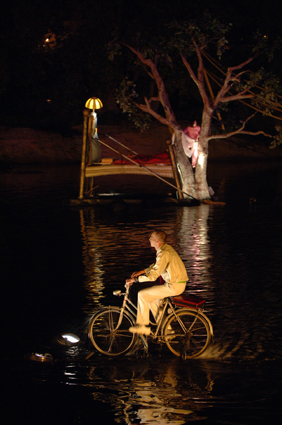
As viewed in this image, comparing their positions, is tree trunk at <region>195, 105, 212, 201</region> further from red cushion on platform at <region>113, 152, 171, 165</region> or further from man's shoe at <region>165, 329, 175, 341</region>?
man's shoe at <region>165, 329, 175, 341</region>

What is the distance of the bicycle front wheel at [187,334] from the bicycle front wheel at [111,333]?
1.60 feet

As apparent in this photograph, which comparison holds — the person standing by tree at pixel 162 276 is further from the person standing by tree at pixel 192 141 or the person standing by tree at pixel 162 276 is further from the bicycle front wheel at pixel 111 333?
the person standing by tree at pixel 192 141

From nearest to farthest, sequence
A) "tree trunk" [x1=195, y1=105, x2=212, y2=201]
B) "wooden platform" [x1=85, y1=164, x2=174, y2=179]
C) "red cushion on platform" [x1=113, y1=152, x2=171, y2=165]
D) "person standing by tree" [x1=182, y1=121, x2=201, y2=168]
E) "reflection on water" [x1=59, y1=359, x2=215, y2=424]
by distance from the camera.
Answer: "reflection on water" [x1=59, y1=359, x2=215, y2=424], "wooden platform" [x1=85, y1=164, x2=174, y2=179], "red cushion on platform" [x1=113, y1=152, x2=171, y2=165], "tree trunk" [x1=195, y1=105, x2=212, y2=201], "person standing by tree" [x1=182, y1=121, x2=201, y2=168]

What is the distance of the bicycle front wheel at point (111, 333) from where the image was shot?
26.9 ft

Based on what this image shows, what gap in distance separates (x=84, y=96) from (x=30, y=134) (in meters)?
5.51

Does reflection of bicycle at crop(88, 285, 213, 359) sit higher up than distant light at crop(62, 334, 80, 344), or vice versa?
reflection of bicycle at crop(88, 285, 213, 359)

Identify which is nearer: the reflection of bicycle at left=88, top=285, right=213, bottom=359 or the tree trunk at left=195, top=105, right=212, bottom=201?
the reflection of bicycle at left=88, top=285, right=213, bottom=359

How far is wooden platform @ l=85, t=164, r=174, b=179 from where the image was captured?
2303 cm

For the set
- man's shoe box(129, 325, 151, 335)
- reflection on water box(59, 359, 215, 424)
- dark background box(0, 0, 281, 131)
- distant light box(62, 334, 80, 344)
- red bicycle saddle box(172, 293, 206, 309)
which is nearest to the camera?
reflection on water box(59, 359, 215, 424)

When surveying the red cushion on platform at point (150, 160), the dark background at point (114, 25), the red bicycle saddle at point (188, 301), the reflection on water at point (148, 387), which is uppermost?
the dark background at point (114, 25)

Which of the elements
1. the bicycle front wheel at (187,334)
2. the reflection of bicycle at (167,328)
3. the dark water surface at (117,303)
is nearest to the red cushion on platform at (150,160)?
the dark water surface at (117,303)

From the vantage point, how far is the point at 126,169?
2306cm

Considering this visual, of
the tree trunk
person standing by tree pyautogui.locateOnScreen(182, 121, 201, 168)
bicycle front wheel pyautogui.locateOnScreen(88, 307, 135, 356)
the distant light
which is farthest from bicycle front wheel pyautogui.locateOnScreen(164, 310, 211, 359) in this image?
person standing by tree pyautogui.locateOnScreen(182, 121, 201, 168)

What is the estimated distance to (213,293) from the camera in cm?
1117
